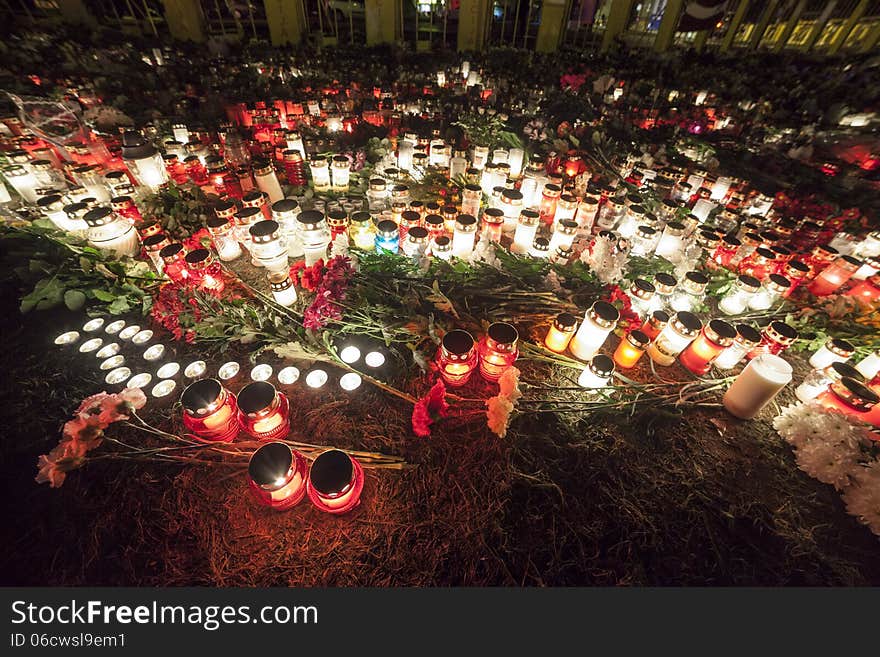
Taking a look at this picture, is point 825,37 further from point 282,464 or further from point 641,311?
point 282,464

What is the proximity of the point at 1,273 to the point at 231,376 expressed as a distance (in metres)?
2.06

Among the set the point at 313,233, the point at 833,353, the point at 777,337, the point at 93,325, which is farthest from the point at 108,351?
the point at 833,353

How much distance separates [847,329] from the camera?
103 inches

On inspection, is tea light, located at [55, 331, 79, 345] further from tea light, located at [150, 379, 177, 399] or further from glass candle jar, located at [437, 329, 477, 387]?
glass candle jar, located at [437, 329, 477, 387]

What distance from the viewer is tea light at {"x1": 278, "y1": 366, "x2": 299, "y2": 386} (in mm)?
2125

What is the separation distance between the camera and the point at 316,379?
2.14 m

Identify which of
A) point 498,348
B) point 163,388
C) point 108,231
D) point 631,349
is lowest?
point 163,388

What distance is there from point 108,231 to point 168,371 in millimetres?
1269

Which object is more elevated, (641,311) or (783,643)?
(641,311)

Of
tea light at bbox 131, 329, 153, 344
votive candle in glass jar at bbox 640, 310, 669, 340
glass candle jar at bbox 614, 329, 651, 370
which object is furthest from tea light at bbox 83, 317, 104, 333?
votive candle in glass jar at bbox 640, 310, 669, 340

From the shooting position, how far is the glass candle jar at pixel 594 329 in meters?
2.04

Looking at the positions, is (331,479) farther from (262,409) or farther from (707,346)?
(707,346)

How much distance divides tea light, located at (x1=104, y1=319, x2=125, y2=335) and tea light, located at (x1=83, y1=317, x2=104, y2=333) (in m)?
0.09

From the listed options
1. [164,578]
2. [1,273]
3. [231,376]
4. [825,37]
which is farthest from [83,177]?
[825,37]
